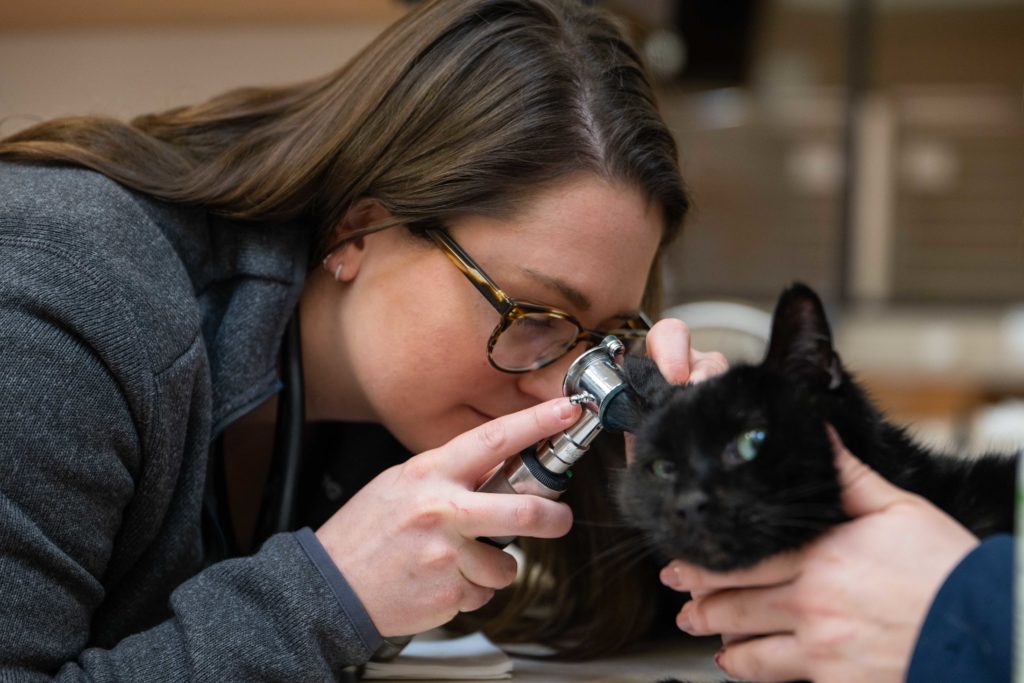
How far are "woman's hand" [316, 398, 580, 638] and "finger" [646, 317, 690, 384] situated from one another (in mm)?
102

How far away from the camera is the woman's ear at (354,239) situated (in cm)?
116

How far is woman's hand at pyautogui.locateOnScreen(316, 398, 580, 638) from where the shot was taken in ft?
2.87

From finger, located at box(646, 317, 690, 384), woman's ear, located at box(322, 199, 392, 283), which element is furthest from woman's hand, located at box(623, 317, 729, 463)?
woman's ear, located at box(322, 199, 392, 283)

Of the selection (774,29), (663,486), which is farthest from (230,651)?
(774,29)

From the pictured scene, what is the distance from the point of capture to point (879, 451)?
0.79 m

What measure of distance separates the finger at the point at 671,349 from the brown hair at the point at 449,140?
0.20 metres

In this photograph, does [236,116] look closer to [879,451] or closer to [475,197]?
[475,197]

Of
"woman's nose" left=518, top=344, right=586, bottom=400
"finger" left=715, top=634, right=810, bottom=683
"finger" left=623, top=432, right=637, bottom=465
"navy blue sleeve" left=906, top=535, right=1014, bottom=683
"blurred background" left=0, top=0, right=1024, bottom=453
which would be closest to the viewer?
"navy blue sleeve" left=906, top=535, right=1014, bottom=683

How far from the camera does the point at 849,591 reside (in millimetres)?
664

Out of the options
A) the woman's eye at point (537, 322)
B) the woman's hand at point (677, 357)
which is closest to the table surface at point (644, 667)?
the woman's hand at point (677, 357)

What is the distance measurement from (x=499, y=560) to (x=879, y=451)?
34cm

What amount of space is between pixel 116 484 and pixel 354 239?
394mm

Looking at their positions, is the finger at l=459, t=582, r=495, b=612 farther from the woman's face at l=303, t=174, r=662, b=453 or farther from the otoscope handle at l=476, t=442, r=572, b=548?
the woman's face at l=303, t=174, r=662, b=453

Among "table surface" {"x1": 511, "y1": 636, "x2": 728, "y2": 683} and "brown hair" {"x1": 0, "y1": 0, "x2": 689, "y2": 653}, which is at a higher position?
"brown hair" {"x1": 0, "y1": 0, "x2": 689, "y2": 653}
